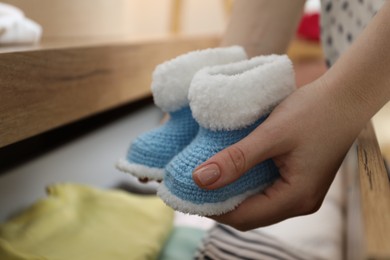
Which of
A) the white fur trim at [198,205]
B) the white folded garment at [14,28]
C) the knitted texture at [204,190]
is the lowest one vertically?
the white fur trim at [198,205]

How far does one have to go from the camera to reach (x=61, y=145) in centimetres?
89

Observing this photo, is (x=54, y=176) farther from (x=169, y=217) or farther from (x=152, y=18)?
(x=152, y=18)

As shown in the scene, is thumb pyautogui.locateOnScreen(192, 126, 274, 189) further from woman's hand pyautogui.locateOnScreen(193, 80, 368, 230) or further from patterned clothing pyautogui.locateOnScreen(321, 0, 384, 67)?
patterned clothing pyautogui.locateOnScreen(321, 0, 384, 67)

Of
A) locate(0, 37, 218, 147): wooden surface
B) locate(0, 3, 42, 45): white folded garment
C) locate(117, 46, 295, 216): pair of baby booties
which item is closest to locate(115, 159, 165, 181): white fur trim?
locate(117, 46, 295, 216): pair of baby booties

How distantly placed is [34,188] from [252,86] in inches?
21.8

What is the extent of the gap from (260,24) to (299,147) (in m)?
0.27

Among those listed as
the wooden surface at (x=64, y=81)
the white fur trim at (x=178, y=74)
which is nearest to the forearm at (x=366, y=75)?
the white fur trim at (x=178, y=74)

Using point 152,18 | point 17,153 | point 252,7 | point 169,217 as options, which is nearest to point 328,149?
point 252,7

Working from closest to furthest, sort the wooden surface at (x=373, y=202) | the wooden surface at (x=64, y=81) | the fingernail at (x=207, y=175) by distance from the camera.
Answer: the wooden surface at (x=373, y=202), the fingernail at (x=207, y=175), the wooden surface at (x=64, y=81)

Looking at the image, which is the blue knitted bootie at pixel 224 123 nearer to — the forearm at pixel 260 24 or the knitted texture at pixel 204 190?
the knitted texture at pixel 204 190

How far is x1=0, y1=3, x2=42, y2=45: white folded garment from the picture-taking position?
627 millimetres

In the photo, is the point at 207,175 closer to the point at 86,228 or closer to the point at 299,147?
the point at 299,147

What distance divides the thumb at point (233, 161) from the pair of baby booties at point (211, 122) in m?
0.02

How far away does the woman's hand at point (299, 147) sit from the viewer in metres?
0.41
